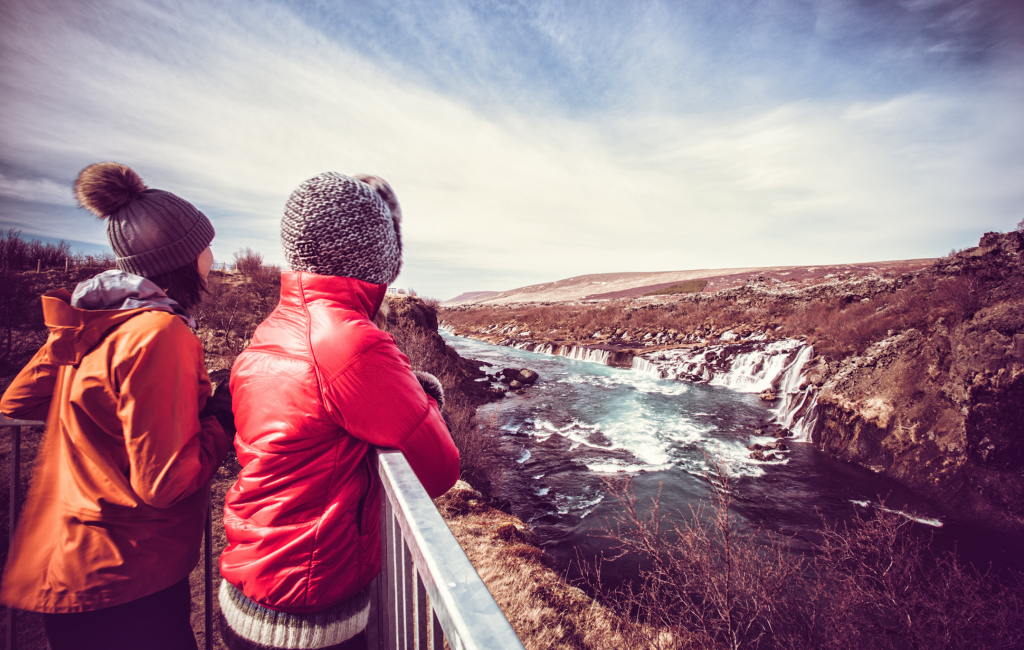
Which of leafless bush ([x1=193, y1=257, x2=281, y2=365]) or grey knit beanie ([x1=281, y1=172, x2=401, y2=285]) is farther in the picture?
leafless bush ([x1=193, y1=257, x2=281, y2=365])

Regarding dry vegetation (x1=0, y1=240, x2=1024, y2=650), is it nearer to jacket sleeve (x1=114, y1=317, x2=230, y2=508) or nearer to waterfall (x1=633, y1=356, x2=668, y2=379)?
jacket sleeve (x1=114, y1=317, x2=230, y2=508)

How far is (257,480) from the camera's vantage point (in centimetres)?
107

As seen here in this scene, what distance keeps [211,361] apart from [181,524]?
7573 mm

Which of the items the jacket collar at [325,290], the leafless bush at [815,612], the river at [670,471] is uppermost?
the jacket collar at [325,290]

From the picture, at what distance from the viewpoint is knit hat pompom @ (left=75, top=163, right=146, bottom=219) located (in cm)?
136

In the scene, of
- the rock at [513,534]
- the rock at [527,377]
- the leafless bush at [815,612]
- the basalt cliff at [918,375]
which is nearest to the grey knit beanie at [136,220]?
the leafless bush at [815,612]

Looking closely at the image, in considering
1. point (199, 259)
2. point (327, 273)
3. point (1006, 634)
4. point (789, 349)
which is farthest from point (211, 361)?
point (789, 349)

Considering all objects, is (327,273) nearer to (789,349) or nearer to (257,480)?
(257,480)

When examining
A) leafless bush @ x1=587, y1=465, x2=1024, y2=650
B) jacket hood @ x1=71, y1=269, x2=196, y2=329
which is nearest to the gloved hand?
jacket hood @ x1=71, y1=269, x2=196, y2=329

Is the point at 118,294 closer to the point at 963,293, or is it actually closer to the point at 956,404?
the point at 956,404

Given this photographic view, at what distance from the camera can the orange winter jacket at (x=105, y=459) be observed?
3.59 ft

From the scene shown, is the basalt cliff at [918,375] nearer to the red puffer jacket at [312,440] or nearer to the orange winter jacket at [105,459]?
the red puffer jacket at [312,440]

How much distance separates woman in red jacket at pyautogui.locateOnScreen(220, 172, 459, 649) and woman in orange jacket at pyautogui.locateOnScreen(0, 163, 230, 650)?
0.17 meters

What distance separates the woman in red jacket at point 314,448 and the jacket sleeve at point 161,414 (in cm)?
13
